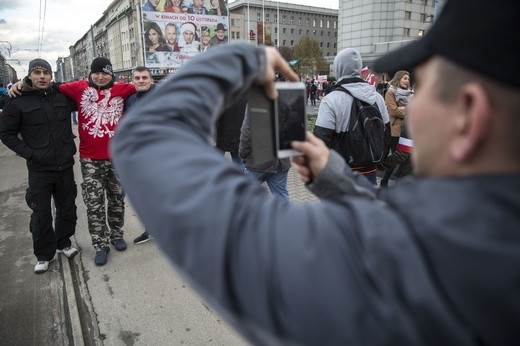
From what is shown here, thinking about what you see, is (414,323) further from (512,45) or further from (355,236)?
(512,45)

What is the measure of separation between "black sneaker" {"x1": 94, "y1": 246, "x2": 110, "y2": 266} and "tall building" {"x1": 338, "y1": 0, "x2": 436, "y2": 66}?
29.6 meters

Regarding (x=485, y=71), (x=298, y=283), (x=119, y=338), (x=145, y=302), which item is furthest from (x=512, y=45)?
(x=145, y=302)

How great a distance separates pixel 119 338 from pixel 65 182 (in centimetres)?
201

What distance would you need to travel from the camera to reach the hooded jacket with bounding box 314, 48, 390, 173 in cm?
337

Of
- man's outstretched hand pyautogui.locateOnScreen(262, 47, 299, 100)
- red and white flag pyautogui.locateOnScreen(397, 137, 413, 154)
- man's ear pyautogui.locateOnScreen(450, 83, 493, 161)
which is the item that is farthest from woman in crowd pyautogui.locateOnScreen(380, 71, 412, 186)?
man's ear pyautogui.locateOnScreen(450, 83, 493, 161)

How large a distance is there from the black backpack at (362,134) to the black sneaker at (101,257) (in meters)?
2.82

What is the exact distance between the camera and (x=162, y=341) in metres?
→ 2.70

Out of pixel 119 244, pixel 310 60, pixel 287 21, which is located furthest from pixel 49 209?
pixel 287 21

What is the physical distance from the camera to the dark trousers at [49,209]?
148 inches

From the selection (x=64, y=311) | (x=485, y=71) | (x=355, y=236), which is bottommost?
(x=64, y=311)

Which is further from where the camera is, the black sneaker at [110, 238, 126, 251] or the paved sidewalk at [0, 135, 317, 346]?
the black sneaker at [110, 238, 126, 251]

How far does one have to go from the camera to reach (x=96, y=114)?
3850 millimetres

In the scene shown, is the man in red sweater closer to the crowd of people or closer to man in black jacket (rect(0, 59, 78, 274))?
man in black jacket (rect(0, 59, 78, 274))

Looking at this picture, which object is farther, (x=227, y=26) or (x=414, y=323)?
(x=227, y=26)
